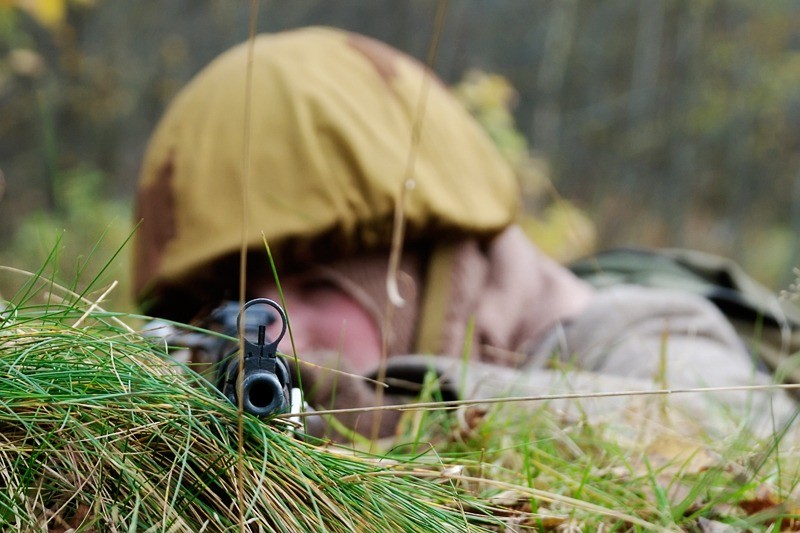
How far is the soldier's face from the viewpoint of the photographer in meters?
2.12

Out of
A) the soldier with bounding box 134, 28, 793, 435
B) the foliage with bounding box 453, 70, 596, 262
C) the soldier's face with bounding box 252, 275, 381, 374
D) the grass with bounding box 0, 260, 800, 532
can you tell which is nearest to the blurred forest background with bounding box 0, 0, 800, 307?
the foliage with bounding box 453, 70, 596, 262

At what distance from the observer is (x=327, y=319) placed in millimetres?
2162

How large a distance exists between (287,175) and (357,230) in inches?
9.3

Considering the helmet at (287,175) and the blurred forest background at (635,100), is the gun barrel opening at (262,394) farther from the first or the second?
the blurred forest background at (635,100)

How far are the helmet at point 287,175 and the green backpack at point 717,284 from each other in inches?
26.4

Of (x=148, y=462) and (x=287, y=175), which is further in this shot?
(x=287, y=175)

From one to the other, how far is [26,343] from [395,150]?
1.59 meters

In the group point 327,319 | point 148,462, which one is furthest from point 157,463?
point 327,319

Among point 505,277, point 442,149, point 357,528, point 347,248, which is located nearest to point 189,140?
point 347,248

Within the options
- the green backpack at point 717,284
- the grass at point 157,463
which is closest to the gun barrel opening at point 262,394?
the grass at point 157,463

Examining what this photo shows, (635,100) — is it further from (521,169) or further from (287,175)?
(287,175)

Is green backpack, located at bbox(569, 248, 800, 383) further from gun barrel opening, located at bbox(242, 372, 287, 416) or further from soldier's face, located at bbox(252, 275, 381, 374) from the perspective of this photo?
gun barrel opening, located at bbox(242, 372, 287, 416)

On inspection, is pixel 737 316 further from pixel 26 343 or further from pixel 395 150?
pixel 26 343

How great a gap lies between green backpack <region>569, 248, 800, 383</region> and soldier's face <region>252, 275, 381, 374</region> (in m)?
0.80
